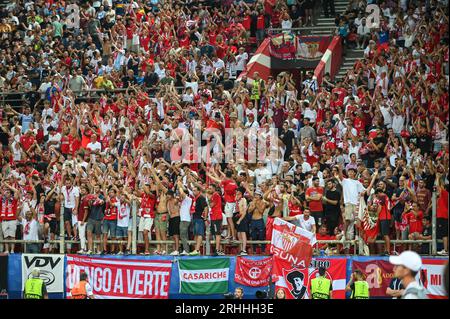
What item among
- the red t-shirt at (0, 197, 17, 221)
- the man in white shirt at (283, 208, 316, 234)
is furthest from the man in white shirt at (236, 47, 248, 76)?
the man in white shirt at (283, 208, 316, 234)

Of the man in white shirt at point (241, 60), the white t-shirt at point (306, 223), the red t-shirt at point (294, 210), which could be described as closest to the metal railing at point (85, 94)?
the man in white shirt at point (241, 60)

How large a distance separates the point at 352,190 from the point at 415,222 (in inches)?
60.7

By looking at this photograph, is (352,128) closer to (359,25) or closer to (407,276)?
(359,25)

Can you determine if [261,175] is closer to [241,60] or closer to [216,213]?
[216,213]

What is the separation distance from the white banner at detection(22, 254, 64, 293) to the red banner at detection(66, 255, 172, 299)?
0.20 metres

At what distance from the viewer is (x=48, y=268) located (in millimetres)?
24953

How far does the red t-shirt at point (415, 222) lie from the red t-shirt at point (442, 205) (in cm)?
41

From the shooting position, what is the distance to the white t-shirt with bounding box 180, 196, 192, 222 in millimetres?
24000

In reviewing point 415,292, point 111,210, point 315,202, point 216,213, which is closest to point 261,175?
point 216,213

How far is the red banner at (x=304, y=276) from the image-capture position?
22.1m

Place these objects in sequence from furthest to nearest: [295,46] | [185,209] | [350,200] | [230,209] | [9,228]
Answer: [295,46] → [9,228] → [185,209] → [230,209] → [350,200]

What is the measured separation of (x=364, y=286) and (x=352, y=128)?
707 centimetres

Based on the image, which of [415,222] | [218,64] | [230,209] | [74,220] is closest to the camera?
[415,222]
